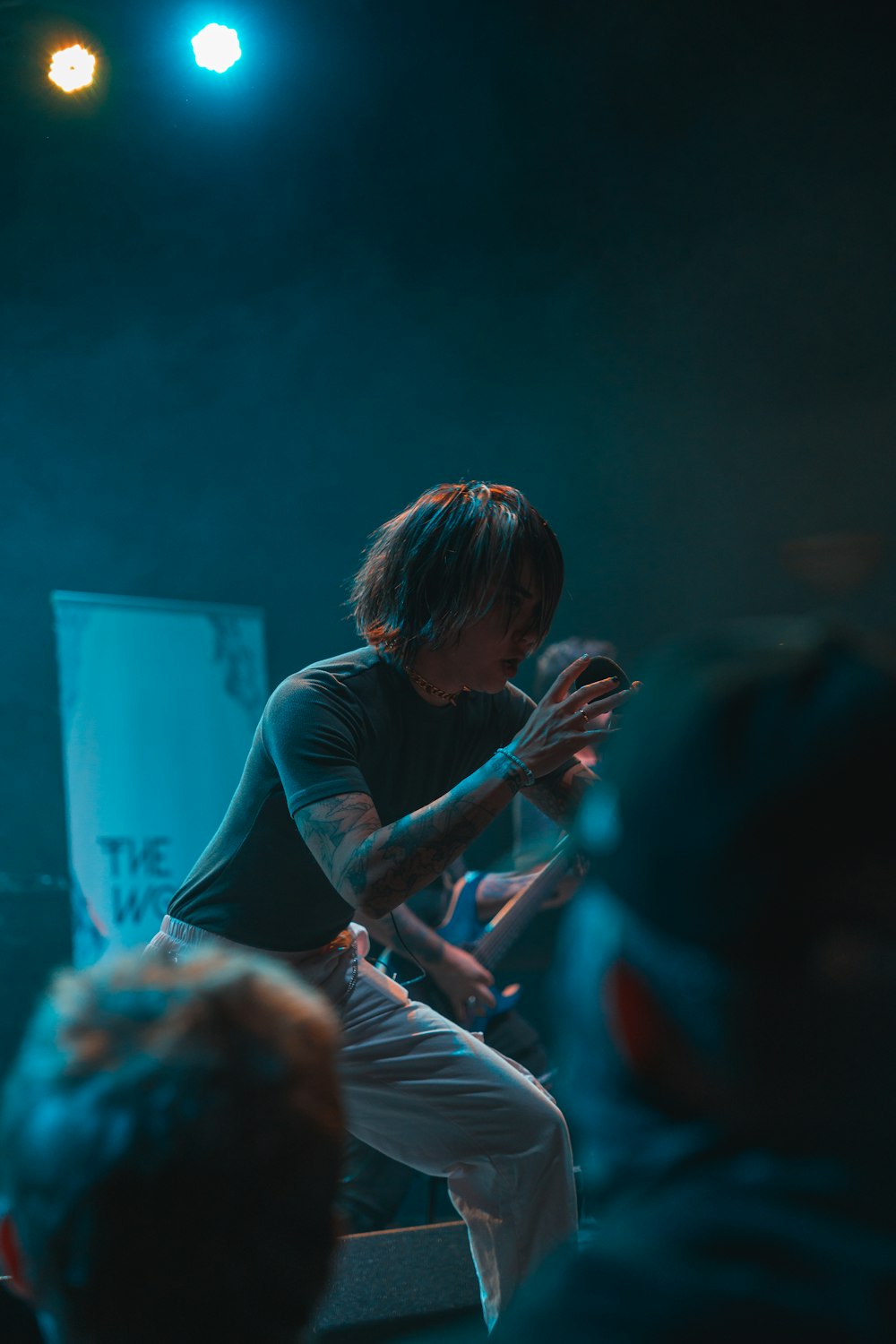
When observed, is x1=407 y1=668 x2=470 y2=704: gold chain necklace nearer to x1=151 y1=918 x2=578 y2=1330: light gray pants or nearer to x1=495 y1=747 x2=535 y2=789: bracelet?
x1=495 y1=747 x2=535 y2=789: bracelet

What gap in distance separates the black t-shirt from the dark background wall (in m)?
2.88

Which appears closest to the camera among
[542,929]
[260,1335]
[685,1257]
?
[685,1257]

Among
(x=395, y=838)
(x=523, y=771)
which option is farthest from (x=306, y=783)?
(x=523, y=771)

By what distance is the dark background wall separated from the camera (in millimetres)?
4480

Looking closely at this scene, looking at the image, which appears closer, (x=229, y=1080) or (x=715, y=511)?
(x=229, y=1080)

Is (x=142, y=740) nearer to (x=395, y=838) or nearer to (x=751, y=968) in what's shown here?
(x=395, y=838)

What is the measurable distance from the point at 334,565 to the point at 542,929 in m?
2.07

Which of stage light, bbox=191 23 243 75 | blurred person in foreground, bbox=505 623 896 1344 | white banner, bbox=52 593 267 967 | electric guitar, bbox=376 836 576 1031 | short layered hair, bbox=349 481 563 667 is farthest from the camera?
stage light, bbox=191 23 243 75

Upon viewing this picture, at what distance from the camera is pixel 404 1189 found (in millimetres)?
3400

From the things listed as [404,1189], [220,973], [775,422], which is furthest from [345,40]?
[220,973]

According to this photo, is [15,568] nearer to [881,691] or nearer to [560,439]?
[560,439]

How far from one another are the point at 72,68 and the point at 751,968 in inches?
181

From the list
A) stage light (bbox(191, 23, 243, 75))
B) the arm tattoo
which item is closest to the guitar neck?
the arm tattoo

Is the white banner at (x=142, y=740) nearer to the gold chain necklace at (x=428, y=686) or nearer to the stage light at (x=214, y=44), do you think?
the stage light at (x=214, y=44)
